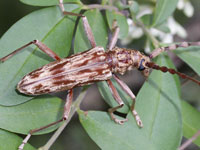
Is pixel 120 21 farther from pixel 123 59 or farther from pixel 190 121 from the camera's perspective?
pixel 190 121

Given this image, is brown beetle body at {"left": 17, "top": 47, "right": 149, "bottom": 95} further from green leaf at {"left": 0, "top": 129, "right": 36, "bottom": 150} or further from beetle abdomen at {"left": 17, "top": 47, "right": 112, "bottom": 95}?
green leaf at {"left": 0, "top": 129, "right": 36, "bottom": 150}

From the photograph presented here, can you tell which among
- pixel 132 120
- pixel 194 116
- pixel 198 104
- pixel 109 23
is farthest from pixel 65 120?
pixel 198 104

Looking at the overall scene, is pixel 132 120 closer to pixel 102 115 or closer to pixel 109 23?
pixel 102 115

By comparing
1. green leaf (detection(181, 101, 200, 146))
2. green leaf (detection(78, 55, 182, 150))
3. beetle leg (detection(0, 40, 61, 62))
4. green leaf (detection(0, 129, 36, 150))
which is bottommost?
green leaf (detection(181, 101, 200, 146))

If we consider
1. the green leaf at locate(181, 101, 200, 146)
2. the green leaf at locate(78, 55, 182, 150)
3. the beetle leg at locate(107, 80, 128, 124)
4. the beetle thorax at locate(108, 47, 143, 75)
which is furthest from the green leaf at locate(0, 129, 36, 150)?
the green leaf at locate(181, 101, 200, 146)

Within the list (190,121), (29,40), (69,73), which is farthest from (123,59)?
(29,40)
